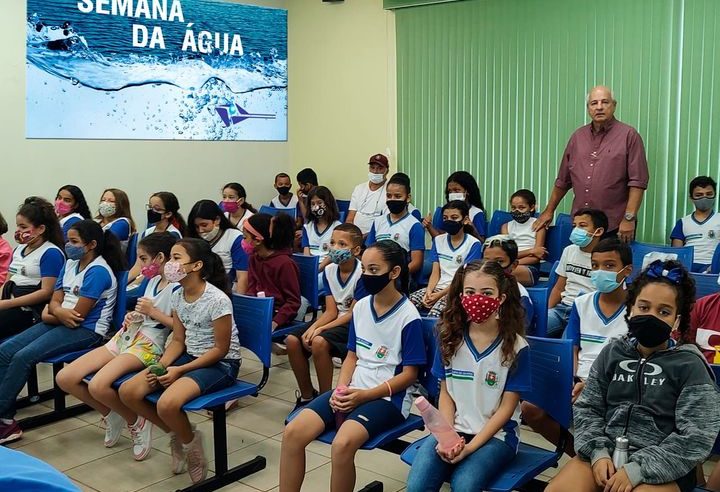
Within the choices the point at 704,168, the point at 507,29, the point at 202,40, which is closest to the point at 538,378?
the point at 704,168

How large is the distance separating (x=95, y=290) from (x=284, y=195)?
4275 mm

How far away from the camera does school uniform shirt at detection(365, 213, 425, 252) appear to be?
18.5 feet

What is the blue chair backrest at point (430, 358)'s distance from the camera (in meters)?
3.23

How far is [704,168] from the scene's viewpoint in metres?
5.89

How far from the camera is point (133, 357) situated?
384cm

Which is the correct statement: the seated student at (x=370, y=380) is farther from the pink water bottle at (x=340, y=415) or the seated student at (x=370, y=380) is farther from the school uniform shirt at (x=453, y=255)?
A: the school uniform shirt at (x=453, y=255)

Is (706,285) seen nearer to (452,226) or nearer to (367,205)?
(452,226)

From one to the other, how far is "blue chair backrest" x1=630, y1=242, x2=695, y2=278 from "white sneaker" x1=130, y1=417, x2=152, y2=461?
303 centimetres

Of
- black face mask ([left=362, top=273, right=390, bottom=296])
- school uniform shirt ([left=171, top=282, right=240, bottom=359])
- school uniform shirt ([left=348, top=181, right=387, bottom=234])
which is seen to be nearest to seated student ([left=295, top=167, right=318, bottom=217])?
school uniform shirt ([left=348, top=181, right=387, bottom=234])

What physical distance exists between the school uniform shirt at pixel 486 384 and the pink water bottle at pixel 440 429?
0.13 metres

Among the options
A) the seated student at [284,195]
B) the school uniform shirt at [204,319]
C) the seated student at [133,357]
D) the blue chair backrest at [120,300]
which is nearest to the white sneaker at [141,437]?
the seated student at [133,357]

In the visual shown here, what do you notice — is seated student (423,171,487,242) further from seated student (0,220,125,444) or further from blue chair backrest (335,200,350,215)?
seated student (0,220,125,444)

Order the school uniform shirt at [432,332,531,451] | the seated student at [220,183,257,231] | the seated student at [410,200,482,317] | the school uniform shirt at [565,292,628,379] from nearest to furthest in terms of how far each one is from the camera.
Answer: the school uniform shirt at [432,332,531,451] → the school uniform shirt at [565,292,628,379] → the seated student at [410,200,482,317] → the seated student at [220,183,257,231]

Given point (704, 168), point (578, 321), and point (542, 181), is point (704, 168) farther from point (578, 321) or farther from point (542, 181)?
point (578, 321)
